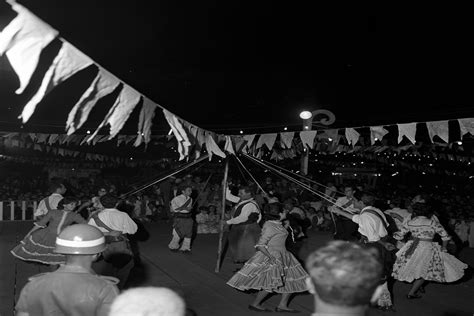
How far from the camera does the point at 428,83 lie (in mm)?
24969

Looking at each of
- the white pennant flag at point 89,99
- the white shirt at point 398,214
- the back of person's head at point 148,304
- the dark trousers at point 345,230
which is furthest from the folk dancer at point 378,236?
the back of person's head at point 148,304

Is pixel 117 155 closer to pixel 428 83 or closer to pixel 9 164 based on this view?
pixel 9 164

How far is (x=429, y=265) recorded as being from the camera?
9250 mm

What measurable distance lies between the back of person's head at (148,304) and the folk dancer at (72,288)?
1242 mm

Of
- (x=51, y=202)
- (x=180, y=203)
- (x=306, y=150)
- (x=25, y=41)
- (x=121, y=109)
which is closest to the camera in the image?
(x=25, y=41)

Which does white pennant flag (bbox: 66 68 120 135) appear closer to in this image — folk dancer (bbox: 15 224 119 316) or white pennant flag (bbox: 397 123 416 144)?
folk dancer (bbox: 15 224 119 316)

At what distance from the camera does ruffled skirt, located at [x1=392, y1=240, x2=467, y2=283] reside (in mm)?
9242

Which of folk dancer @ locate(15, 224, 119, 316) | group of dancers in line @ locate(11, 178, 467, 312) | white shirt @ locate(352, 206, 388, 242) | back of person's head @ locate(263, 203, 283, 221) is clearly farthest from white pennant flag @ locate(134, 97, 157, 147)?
white shirt @ locate(352, 206, 388, 242)

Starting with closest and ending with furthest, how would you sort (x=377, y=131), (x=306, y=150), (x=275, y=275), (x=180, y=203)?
(x=275, y=275) < (x=377, y=131) < (x=180, y=203) < (x=306, y=150)

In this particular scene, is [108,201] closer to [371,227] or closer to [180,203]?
[371,227]

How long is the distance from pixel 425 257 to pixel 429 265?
0.14m

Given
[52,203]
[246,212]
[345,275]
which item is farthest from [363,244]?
[345,275]

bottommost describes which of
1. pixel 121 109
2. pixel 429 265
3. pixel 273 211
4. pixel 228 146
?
pixel 429 265

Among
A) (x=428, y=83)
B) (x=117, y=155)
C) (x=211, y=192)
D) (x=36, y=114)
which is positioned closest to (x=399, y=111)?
(x=428, y=83)
